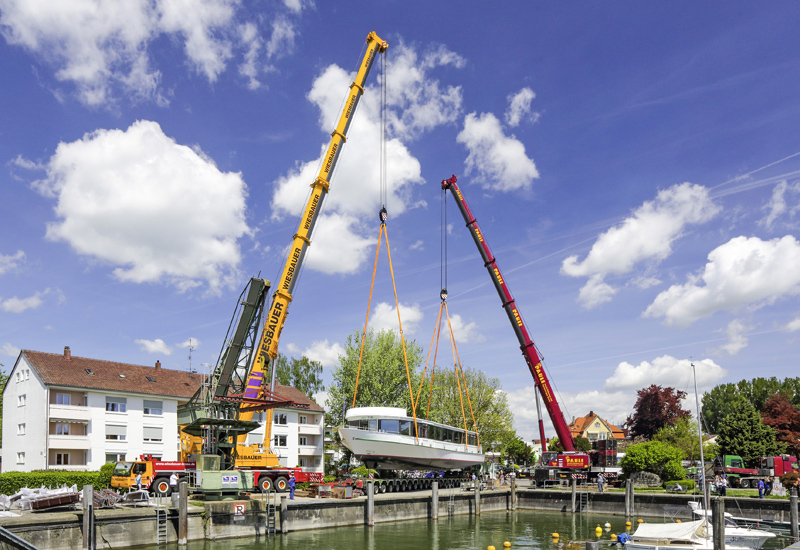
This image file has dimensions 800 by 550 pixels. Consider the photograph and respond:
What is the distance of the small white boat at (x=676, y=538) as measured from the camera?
914 inches

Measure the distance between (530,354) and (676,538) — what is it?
2139 centimetres

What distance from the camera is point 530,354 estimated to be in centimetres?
4444

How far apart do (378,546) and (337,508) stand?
523 centimetres

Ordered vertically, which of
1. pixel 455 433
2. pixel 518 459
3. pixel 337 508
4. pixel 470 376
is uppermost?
pixel 470 376

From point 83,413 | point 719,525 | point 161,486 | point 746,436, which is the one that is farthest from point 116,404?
point 746,436

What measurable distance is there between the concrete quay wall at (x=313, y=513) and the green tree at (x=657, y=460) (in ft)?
24.0

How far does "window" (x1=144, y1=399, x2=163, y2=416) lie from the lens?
49.7 metres

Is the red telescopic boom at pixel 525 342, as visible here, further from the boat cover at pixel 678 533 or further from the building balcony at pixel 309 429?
the building balcony at pixel 309 429

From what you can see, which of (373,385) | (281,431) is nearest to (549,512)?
(373,385)

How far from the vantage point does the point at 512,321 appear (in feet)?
147

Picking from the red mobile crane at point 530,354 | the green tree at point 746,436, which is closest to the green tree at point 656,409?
the green tree at point 746,436

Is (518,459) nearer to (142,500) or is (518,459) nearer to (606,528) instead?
(606,528)

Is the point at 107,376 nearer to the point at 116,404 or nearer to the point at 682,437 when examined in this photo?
the point at 116,404

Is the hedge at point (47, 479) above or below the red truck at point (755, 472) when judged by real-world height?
above
